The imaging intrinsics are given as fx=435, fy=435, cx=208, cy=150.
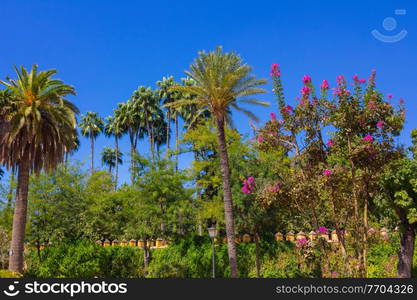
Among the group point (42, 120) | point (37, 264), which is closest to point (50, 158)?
point (42, 120)

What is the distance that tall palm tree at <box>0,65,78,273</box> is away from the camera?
26.5 meters

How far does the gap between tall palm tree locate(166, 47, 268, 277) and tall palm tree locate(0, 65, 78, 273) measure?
9549 millimetres

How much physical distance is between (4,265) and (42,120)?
12.7 m

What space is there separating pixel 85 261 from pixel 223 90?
16.5m

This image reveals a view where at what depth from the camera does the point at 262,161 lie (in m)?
27.3

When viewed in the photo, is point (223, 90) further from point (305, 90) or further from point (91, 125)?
point (91, 125)

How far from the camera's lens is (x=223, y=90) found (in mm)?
22219

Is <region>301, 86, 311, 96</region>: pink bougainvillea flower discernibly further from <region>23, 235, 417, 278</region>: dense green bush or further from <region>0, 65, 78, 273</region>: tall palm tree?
<region>0, 65, 78, 273</region>: tall palm tree

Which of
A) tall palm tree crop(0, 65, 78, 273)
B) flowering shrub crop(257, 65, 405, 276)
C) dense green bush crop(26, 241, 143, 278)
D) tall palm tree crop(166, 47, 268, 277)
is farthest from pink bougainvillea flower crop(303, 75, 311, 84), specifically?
dense green bush crop(26, 241, 143, 278)

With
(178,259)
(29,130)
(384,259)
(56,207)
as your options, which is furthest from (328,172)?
(56,207)

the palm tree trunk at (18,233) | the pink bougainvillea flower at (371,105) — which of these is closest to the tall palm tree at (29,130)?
the palm tree trunk at (18,233)

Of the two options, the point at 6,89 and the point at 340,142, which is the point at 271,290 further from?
the point at 6,89

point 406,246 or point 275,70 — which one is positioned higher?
point 275,70

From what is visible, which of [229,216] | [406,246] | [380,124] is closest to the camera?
[380,124]
